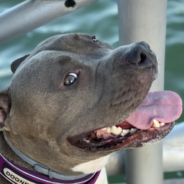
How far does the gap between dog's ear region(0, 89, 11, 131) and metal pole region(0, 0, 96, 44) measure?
0.51m

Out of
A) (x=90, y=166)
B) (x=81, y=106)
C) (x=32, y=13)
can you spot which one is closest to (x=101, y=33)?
(x=32, y=13)

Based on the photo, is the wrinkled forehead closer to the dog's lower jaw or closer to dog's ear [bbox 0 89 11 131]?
dog's ear [bbox 0 89 11 131]

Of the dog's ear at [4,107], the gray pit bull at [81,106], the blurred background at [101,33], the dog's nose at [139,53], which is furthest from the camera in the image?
the blurred background at [101,33]

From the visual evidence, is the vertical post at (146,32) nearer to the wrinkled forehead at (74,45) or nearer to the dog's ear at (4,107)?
the wrinkled forehead at (74,45)

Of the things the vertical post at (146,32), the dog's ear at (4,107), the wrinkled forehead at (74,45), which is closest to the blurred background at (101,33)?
the vertical post at (146,32)

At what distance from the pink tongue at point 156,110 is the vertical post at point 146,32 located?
7 centimetres

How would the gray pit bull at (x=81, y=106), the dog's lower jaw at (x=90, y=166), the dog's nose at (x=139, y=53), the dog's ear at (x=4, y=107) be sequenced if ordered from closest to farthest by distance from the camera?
the dog's nose at (x=139, y=53), the gray pit bull at (x=81, y=106), the dog's ear at (x=4, y=107), the dog's lower jaw at (x=90, y=166)

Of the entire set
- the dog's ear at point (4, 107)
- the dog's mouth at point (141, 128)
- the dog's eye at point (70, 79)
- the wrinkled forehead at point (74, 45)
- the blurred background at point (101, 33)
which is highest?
the wrinkled forehead at point (74, 45)

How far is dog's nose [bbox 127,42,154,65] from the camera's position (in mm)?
2088

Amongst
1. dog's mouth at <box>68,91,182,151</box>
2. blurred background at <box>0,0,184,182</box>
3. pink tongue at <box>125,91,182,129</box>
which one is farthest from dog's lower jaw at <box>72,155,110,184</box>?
blurred background at <box>0,0,184,182</box>

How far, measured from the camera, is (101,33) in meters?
5.72

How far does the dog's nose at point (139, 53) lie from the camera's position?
6.85 feet

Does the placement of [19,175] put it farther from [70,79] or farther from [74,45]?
[74,45]

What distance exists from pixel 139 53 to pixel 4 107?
92cm
